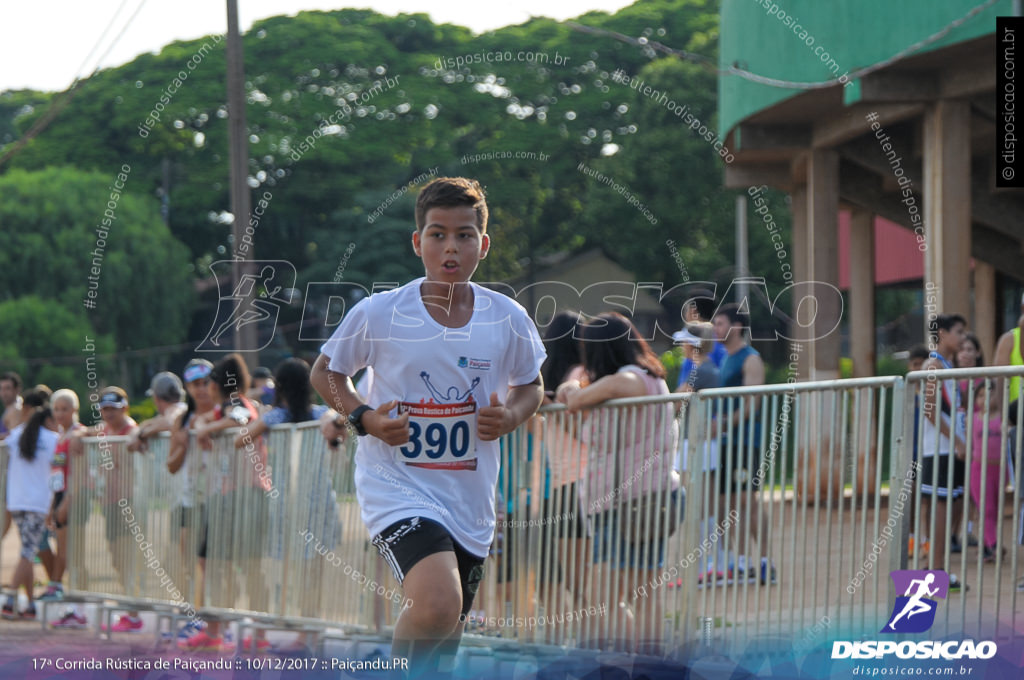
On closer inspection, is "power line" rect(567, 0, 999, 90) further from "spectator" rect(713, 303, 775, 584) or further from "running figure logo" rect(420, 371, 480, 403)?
"running figure logo" rect(420, 371, 480, 403)

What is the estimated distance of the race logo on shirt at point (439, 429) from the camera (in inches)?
163

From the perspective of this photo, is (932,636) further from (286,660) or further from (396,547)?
(286,660)

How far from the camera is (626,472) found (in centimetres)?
606

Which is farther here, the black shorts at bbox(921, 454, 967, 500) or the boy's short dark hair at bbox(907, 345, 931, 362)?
the boy's short dark hair at bbox(907, 345, 931, 362)

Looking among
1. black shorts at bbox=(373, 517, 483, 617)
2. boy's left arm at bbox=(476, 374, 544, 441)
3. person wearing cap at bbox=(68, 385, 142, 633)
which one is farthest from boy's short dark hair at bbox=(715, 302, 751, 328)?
black shorts at bbox=(373, 517, 483, 617)

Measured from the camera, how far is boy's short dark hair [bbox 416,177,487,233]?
13.9ft

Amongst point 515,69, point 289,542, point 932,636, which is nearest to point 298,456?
point 289,542

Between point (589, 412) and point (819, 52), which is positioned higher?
point (819, 52)

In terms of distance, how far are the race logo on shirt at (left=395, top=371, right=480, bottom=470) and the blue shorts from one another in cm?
197

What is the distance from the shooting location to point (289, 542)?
7656 mm

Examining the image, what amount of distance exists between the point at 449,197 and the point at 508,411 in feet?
2.45

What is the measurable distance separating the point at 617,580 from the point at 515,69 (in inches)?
789

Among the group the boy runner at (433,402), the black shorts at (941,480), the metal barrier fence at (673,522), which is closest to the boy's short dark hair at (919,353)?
the metal barrier fence at (673,522)

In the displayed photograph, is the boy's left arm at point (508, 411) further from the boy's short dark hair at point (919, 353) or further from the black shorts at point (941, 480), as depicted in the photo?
the boy's short dark hair at point (919, 353)
